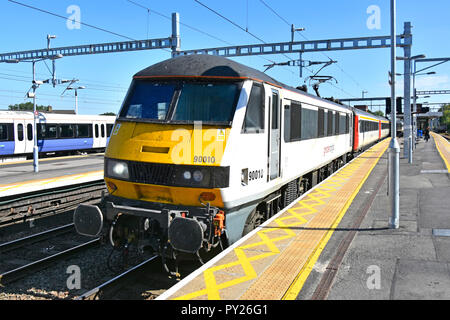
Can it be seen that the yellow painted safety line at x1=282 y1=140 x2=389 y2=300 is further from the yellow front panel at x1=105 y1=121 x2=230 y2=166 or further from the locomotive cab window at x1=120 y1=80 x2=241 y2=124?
the locomotive cab window at x1=120 y1=80 x2=241 y2=124

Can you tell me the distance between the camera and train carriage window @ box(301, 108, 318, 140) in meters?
10.9

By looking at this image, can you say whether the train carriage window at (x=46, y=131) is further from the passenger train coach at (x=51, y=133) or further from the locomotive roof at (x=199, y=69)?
the locomotive roof at (x=199, y=69)

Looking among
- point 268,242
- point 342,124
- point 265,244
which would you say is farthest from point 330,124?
point 265,244

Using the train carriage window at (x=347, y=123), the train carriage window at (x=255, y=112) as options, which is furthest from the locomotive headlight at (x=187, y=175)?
the train carriage window at (x=347, y=123)

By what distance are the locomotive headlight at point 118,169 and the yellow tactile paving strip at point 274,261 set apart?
7.52ft

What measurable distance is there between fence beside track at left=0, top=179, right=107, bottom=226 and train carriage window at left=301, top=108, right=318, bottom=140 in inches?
252

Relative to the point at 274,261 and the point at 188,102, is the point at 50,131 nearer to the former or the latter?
the point at 188,102

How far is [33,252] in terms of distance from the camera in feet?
31.2

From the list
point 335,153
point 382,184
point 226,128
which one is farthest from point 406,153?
point 226,128

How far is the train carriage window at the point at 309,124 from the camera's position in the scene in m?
10.9

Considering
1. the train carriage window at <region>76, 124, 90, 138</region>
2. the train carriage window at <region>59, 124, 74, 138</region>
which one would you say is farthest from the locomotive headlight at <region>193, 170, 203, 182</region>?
the train carriage window at <region>76, 124, 90, 138</region>

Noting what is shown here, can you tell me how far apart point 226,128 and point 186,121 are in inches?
27.8

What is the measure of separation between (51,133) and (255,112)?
76.5ft
